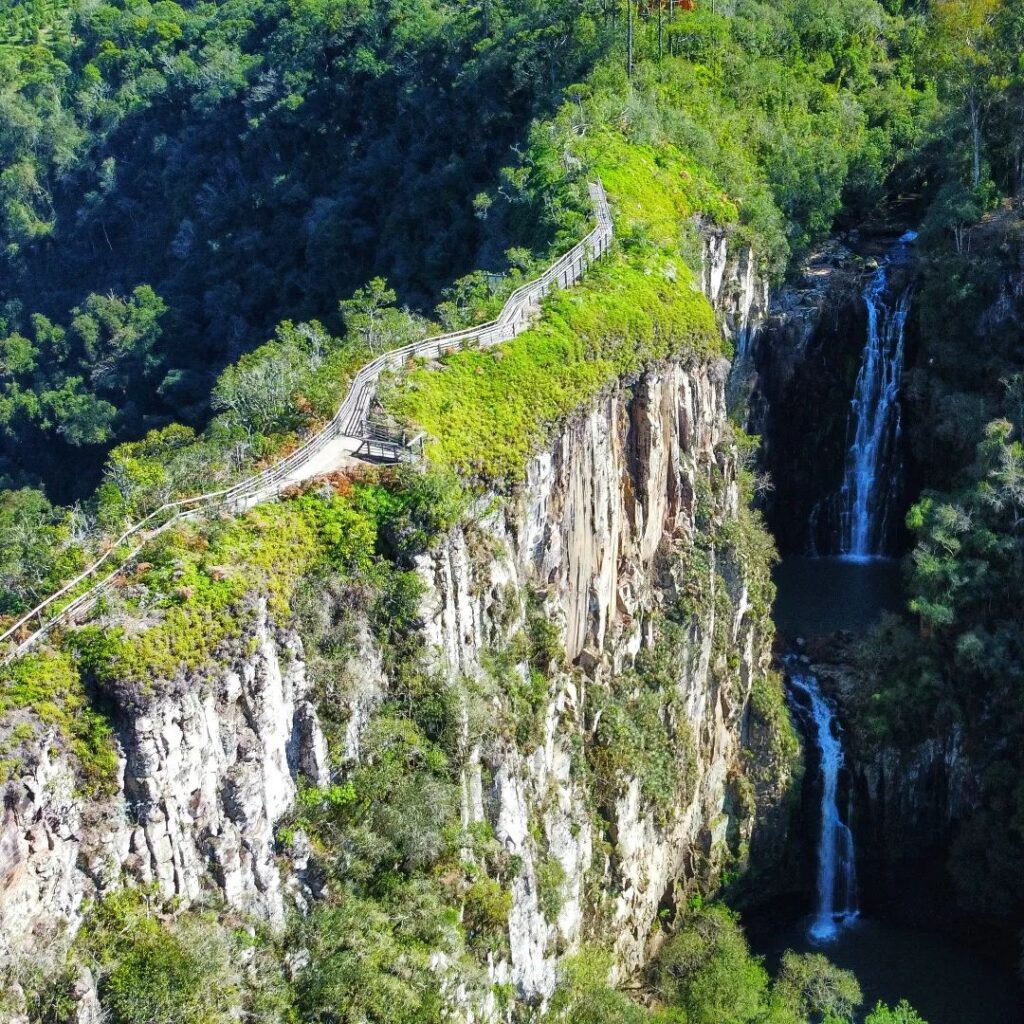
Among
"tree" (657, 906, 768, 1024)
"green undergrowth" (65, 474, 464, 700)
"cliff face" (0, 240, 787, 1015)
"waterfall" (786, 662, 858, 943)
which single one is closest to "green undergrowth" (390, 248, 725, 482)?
"cliff face" (0, 240, 787, 1015)

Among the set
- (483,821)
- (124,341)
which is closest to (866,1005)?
(483,821)

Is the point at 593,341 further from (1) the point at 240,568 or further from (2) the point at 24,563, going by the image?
(2) the point at 24,563

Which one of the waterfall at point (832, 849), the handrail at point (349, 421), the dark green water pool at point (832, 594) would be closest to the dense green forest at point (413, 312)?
the handrail at point (349, 421)

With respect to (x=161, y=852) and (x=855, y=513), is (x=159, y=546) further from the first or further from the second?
(x=855, y=513)

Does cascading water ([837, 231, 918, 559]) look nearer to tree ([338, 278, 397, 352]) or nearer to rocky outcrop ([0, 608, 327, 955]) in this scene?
tree ([338, 278, 397, 352])

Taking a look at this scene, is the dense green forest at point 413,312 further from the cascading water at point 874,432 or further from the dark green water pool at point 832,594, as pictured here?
the dark green water pool at point 832,594

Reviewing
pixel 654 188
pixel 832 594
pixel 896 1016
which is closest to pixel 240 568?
pixel 896 1016
